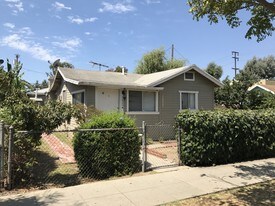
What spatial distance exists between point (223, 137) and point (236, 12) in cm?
385

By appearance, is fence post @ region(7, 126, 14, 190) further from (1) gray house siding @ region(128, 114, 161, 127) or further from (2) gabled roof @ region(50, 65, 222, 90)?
(1) gray house siding @ region(128, 114, 161, 127)

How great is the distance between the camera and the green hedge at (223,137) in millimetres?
8812

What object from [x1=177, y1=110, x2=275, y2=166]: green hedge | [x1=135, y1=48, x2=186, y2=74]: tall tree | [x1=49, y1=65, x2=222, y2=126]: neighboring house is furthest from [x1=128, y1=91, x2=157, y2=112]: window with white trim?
[x1=135, y1=48, x2=186, y2=74]: tall tree

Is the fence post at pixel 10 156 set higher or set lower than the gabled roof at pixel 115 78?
lower

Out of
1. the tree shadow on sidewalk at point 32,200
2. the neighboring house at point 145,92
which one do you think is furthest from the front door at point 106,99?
the tree shadow on sidewalk at point 32,200

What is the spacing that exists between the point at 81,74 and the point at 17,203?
39.8 ft

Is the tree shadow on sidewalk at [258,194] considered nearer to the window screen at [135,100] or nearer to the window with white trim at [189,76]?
the window screen at [135,100]

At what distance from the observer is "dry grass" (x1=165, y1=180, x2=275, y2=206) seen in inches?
227

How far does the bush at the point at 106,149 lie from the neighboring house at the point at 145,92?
628 cm

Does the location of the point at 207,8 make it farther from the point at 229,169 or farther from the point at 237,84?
the point at 237,84

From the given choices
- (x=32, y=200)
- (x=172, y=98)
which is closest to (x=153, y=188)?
(x=32, y=200)

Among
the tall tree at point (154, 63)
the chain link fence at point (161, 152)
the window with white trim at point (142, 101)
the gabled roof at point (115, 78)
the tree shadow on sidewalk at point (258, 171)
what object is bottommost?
the tree shadow on sidewalk at point (258, 171)

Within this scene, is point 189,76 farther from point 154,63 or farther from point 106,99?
point 154,63

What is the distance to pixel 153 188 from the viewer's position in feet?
21.9
